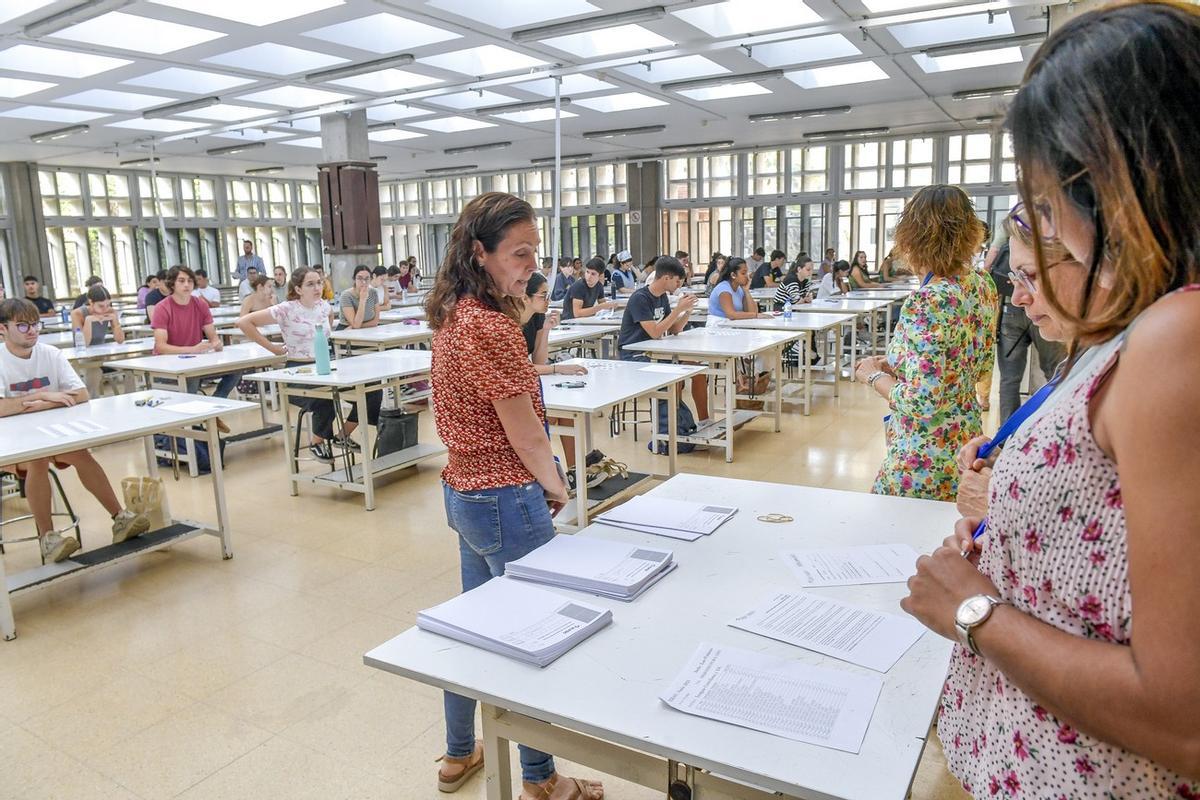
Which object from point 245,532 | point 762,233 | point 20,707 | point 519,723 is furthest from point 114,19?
point 762,233

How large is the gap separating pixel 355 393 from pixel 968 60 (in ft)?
24.1

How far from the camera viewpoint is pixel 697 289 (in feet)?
45.7

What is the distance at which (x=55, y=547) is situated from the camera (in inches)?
144

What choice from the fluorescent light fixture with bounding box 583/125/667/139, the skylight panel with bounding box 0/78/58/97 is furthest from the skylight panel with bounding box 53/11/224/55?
the fluorescent light fixture with bounding box 583/125/667/139

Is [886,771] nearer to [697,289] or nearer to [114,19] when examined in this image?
[114,19]

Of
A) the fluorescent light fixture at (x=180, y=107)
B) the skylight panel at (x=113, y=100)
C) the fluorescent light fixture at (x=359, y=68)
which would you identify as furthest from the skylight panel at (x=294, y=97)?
the skylight panel at (x=113, y=100)

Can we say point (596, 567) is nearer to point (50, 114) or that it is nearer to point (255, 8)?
point (255, 8)

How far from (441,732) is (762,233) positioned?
14837mm

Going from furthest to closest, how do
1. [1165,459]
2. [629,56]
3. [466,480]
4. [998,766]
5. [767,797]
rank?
[629,56]
[466,480]
[767,797]
[998,766]
[1165,459]

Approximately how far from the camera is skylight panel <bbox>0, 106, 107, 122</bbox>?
9.55 metres

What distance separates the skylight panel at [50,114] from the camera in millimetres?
9547

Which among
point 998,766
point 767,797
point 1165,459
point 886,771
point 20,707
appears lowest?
point 20,707

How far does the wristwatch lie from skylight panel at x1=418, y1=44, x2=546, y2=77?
761cm

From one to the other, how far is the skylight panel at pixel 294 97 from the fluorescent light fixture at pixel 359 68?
2.36 ft
